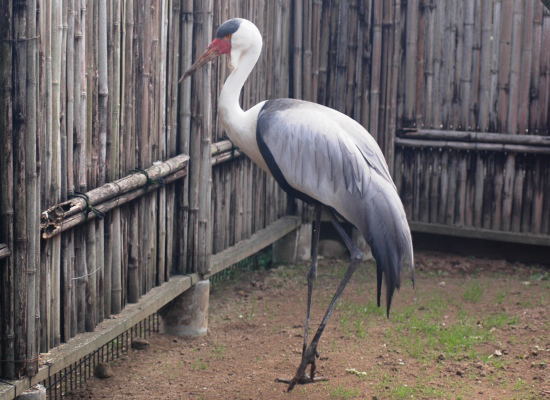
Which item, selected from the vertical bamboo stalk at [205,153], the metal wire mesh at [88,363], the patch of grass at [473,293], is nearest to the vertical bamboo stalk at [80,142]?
the metal wire mesh at [88,363]

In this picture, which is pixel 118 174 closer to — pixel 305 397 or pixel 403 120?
pixel 305 397

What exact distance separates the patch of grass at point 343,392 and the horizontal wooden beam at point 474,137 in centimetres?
332

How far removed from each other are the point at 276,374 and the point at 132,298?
92 centimetres

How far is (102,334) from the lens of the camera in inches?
200

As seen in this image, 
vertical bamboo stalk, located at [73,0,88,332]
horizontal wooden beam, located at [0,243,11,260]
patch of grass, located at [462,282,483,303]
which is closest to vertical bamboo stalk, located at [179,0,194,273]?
vertical bamboo stalk, located at [73,0,88,332]

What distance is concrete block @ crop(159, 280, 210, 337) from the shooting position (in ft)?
20.8

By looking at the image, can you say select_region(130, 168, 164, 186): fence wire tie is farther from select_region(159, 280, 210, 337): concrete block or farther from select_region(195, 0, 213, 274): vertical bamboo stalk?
select_region(159, 280, 210, 337): concrete block

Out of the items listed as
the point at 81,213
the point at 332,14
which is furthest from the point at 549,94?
the point at 81,213

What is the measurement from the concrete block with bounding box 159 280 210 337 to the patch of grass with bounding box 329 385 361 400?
126 centimetres

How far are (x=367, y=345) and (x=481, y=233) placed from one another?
2.36 meters

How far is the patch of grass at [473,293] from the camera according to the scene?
7.25 metres

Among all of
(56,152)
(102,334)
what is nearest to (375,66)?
(102,334)

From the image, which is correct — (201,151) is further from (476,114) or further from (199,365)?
(476,114)

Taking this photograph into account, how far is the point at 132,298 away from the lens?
5645mm
